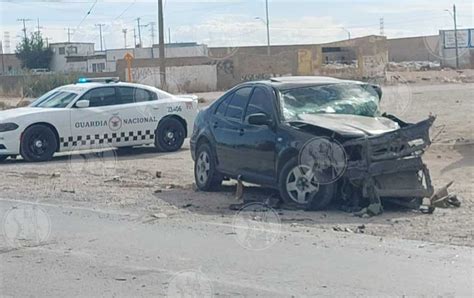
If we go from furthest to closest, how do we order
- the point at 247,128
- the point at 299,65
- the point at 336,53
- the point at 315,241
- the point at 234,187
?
the point at 336,53 → the point at 299,65 → the point at 234,187 → the point at 247,128 → the point at 315,241

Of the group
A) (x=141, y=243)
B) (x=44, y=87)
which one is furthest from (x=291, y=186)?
(x=44, y=87)

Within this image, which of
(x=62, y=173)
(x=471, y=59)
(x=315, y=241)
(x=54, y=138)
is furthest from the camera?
(x=471, y=59)

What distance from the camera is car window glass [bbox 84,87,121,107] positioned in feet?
63.7

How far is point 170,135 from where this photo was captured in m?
20.3

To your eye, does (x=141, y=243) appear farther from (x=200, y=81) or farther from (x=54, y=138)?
(x=200, y=81)

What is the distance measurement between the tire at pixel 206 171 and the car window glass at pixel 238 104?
0.70 m

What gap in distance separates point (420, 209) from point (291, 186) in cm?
161

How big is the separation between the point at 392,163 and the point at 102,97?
32.7 feet

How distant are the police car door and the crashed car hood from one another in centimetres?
823

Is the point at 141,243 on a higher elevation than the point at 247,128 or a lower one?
lower

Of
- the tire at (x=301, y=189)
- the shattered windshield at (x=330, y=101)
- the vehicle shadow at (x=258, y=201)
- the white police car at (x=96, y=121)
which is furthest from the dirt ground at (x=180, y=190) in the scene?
the shattered windshield at (x=330, y=101)

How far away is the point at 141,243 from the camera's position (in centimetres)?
979

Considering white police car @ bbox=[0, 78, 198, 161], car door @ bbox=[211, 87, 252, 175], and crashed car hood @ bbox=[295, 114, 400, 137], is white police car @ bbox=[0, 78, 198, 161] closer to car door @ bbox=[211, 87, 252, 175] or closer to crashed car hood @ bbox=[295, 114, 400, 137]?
car door @ bbox=[211, 87, 252, 175]

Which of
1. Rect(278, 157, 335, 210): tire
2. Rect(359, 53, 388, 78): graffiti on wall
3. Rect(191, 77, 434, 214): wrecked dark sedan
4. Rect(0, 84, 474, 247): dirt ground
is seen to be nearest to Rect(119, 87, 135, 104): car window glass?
Rect(0, 84, 474, 247): dirt ground
